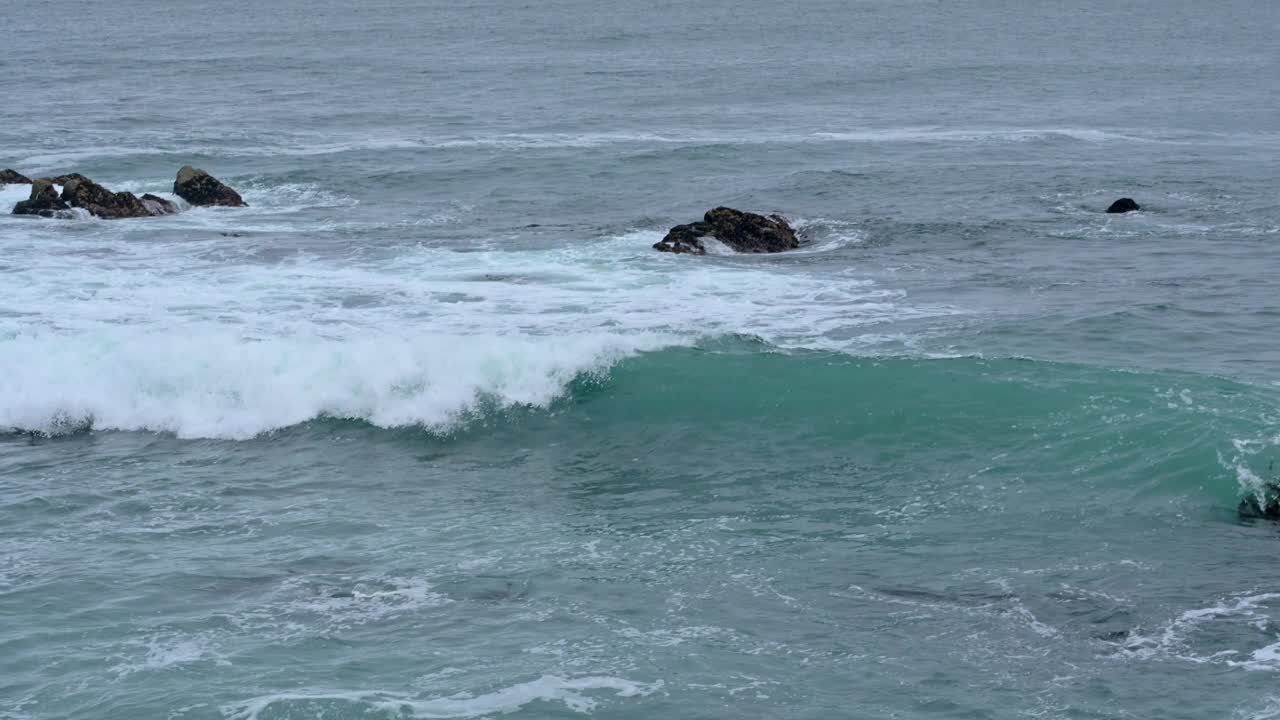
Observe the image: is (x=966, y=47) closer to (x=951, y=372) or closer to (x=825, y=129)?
(x=825, y=129)

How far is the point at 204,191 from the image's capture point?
3600 cm

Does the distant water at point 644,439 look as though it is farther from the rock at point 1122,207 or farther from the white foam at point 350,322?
the rock at point 1122,207

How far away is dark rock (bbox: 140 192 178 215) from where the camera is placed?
114ft

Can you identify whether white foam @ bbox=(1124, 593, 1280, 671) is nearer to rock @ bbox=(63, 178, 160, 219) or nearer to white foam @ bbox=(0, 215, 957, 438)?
white foam @ bbox=(0, 215, 957, 438)

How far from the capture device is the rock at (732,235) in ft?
97.2

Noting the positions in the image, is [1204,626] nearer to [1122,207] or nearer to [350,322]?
[350,322]

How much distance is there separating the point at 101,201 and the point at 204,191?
2.64 m

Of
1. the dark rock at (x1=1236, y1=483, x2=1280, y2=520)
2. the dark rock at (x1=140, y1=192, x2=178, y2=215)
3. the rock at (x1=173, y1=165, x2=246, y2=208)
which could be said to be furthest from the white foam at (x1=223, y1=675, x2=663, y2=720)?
the rock at (x1=173, y1=165, x2=246, y2=208)

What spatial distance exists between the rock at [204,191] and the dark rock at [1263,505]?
26.3 metres

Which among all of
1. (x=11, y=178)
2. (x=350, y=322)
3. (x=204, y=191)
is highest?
(x=11, y=178)

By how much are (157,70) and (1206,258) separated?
54.2 m

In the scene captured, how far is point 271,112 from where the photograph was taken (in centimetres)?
5409

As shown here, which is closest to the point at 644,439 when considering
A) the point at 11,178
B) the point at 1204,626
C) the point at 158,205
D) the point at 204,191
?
the point at 1204,626

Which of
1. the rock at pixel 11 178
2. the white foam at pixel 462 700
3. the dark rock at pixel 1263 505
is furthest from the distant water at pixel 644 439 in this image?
the rock at pixel 11 178
